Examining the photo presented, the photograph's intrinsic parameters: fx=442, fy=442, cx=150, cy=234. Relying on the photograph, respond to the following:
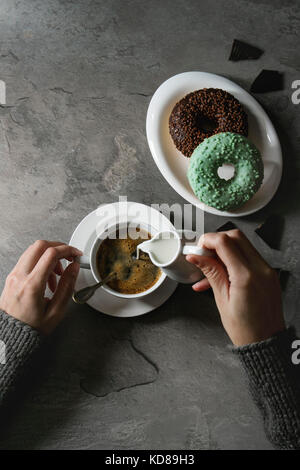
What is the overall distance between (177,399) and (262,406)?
27 centimetres

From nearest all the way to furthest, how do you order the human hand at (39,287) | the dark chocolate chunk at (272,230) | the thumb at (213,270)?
the thumb at (213,270) → the human hand at (39,287) → the dark chocolate chunk at (272,230)

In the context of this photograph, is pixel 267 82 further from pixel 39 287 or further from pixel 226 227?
pixel 39 287

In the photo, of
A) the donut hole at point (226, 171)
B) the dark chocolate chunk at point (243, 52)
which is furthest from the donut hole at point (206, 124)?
the dark chocolate chunk at point (243, 52)

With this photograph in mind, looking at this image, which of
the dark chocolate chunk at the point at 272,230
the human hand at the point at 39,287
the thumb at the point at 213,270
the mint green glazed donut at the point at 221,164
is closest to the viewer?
the thumb at the point at 213,270

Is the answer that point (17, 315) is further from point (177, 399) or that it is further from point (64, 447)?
point (177, 399)

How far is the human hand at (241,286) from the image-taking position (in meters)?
1.18

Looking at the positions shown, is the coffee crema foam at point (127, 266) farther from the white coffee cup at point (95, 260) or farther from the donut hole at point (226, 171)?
the donut hole at point (226, 171)

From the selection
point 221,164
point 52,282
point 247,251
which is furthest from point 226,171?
point 52,282

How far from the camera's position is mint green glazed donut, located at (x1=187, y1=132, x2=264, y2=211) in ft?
4.49

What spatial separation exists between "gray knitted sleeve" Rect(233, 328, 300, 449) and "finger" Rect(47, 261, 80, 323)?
51 cm

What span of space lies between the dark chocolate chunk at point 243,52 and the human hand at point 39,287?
0.87 meters

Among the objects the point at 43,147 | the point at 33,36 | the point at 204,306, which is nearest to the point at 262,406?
the point at 204,306

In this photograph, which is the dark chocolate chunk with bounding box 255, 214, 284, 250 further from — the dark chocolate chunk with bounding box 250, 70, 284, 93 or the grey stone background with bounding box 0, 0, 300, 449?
the dark chocolate chunk with bounding box 250, 70, 284, 93

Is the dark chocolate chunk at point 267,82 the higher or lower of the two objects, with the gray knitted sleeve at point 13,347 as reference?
higher
